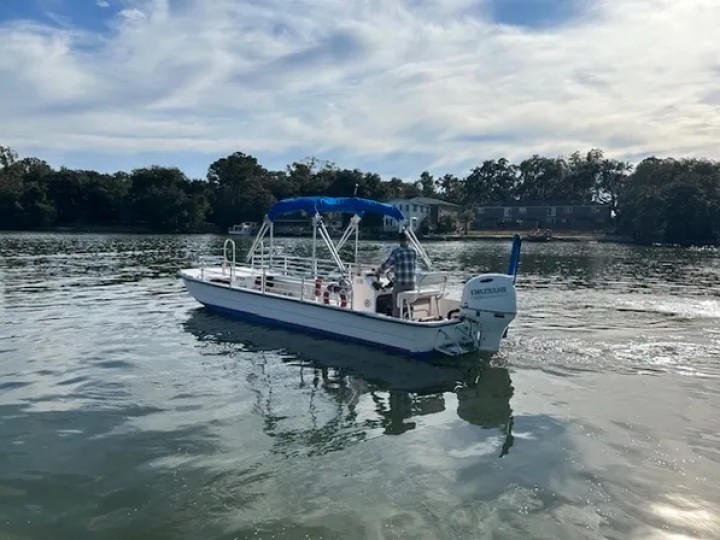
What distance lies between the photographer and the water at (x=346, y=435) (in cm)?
650

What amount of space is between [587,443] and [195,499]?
5.39 metres

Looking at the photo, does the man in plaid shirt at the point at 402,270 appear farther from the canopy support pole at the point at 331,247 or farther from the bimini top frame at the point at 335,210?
the canopy support pole at the point at 331,247

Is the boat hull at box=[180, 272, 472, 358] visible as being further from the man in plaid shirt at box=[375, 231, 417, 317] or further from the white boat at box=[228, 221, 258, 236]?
the white boat at box=[228, 221, 258, 236]

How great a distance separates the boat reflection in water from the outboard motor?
3.10 feet

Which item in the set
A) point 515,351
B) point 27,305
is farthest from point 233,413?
point 27,305

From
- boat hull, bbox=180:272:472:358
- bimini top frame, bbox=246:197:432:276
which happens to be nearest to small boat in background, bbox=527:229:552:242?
boat hull, bbox=180:272:472:358

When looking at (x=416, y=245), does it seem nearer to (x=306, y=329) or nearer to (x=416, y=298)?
(x=416, y=298)

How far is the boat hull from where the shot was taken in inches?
505

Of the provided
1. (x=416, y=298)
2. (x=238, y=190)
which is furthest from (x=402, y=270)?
(x=238, y=190)

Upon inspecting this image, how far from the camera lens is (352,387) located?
11305 mm

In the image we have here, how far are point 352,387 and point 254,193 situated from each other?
96297 mm

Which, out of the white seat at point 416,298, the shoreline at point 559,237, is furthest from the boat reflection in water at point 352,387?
the shoreline at point 559,237

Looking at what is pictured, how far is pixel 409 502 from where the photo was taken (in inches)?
270

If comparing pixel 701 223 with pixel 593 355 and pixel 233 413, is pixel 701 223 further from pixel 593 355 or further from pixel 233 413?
pixel 233 413
